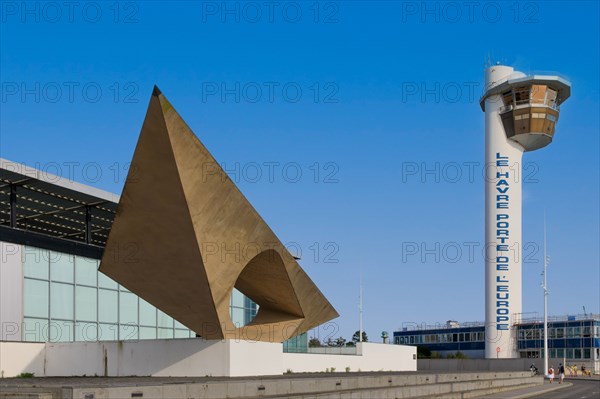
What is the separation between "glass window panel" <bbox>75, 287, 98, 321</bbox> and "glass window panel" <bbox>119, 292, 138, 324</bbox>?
209cm

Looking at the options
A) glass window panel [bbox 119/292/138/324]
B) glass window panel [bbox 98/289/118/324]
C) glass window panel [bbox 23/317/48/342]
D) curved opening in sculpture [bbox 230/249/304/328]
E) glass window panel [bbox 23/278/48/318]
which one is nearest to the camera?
curved opening in sculpture [bbox 230/249/304/328]

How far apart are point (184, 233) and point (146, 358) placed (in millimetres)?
6574

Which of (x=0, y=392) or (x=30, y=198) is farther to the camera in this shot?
(x=30, y=198)

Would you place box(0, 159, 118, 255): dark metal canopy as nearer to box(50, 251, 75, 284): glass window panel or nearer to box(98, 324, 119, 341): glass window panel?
box(50, 251, 75, 284): glass window panel

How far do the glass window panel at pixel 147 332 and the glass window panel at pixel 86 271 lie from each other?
4.90 meters

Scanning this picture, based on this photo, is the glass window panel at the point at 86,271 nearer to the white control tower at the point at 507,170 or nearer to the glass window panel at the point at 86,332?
the glass window panel at the point at 86,332

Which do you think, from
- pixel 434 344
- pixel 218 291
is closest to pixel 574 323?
pixel 434 344

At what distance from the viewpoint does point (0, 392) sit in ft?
54.2

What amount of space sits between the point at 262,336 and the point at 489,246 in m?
53.9

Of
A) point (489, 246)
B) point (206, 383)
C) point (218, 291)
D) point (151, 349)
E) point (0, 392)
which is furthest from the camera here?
point (489, 246)

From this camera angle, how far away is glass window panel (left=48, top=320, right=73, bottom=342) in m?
37.2

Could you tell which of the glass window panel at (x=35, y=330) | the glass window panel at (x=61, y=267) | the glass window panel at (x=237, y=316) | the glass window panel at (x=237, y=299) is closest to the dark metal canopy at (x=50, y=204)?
the glass window panel at (x=61, y=267)

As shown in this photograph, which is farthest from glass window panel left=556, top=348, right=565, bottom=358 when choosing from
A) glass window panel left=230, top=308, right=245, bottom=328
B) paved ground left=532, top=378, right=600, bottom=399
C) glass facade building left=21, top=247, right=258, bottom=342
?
glass facade building left=21, top=247, right=258, bottom=342

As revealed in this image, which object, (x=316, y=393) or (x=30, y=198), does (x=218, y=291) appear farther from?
(x=30, y=198)
